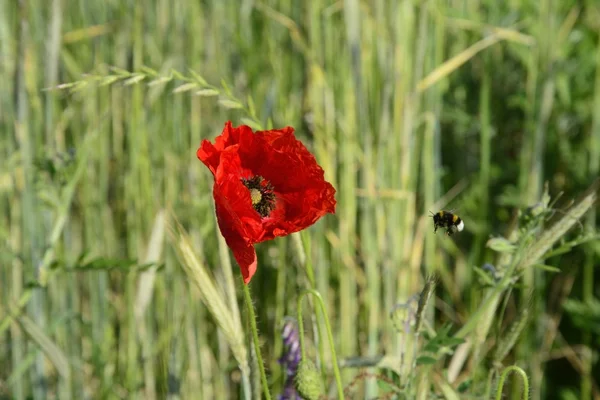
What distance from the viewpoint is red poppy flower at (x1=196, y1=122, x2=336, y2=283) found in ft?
2.11

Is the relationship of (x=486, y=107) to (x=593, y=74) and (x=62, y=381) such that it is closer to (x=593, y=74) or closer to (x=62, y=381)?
(x=593, y=74)

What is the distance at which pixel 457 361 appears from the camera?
1.15 meters

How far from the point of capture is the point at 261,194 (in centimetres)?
73

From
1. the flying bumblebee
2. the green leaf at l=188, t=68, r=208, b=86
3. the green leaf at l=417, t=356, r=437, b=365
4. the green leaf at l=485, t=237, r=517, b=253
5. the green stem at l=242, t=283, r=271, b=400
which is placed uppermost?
the green leaf at l=188, t=68, r=208, b=86

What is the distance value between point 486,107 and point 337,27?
32 centimetres

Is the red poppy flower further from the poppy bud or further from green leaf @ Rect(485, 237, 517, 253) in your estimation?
green leaf @ Rect(485, 237, 517, 253)

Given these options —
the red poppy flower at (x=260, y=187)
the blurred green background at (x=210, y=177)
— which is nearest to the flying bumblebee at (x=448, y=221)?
the red poppy flower at (x=260, y=187)

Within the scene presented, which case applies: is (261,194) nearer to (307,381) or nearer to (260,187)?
(260,187)

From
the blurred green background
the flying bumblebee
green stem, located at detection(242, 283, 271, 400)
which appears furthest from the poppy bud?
the blurred green background

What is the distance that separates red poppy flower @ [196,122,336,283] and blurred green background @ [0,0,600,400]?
0.52 meters

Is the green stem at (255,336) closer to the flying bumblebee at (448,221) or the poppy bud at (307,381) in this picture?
the poppy bud at (307,381)

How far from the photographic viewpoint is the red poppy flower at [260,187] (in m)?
0.64

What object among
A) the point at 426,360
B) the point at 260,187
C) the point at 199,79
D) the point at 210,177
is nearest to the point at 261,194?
the point at 260,187

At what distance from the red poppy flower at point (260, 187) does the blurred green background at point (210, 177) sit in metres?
0.52
